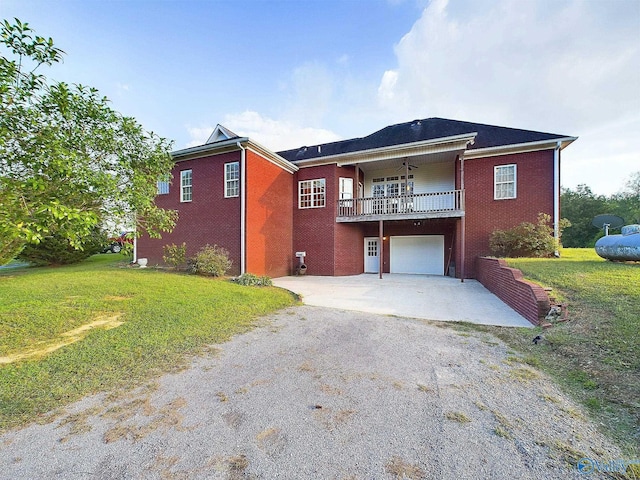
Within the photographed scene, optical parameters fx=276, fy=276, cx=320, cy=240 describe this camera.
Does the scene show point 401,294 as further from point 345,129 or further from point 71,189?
point 345,129

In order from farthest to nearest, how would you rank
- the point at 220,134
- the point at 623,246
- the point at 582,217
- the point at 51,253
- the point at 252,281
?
1. the point at 582,217
2. the point at 220,134
3. the point at 51,253
4. the point at 252,281
5. the point at 623,246

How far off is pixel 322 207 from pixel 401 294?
6.67 m

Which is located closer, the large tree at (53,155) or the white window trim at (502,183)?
the large tree at (53,155)

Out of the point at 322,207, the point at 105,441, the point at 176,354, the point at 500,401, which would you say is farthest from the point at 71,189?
the point at 322,207

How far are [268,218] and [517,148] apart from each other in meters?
11.2

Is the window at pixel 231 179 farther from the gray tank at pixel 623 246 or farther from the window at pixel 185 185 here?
the gray tank at pixel 623 246

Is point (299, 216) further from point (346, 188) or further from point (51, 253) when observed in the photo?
point (51, 253)

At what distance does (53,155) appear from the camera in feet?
12.2

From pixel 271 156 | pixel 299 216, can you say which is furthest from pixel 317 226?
pixel 271 156

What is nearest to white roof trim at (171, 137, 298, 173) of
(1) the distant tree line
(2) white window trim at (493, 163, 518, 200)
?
(2) white window trim at (493, 163, 518, 200)

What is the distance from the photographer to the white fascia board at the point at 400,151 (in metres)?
11.3

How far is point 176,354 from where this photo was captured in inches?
151

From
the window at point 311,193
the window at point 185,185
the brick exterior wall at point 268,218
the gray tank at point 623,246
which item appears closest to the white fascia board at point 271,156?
the brick exterior wall at point 268,218

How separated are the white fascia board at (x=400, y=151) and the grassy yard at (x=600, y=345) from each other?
261 inches
